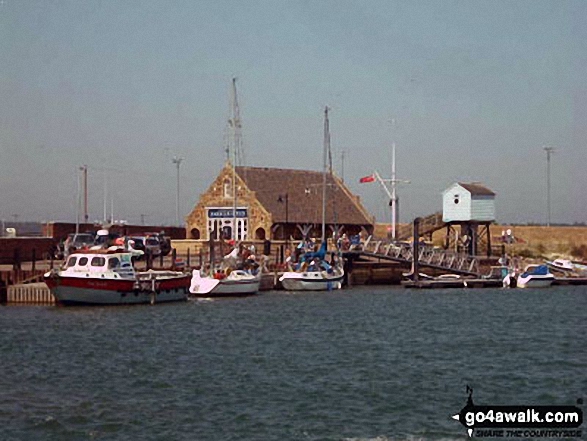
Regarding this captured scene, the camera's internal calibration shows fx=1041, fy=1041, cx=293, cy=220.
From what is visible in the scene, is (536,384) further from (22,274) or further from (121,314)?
(22,274)

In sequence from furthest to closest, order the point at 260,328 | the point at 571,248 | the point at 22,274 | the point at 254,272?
the point at 571,248 → the point at 254,272 → the point at 22,274 → the point at 260,328

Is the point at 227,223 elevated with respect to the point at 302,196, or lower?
lower

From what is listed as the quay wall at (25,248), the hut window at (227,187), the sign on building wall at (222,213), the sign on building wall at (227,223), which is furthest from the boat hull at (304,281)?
the hut window at (227,187)

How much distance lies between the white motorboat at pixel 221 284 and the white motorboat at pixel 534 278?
65.8 ft

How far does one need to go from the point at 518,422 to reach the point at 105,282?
100 ft

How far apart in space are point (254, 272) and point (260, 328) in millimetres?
18598

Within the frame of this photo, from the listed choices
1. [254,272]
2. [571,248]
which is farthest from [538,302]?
[571,248]

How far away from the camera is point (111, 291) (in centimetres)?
4941

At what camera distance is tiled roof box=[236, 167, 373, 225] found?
77.8 meters

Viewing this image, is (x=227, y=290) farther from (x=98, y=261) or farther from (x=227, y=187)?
(x=227, y=187)

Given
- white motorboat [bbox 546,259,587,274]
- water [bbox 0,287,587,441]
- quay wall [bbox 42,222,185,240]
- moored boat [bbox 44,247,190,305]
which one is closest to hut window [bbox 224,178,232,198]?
quay wall [bbox 42,222,185,240]

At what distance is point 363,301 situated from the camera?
55.4 meters

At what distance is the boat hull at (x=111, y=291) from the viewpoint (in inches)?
1889

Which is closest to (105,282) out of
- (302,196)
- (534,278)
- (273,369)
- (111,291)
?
(111,291)
